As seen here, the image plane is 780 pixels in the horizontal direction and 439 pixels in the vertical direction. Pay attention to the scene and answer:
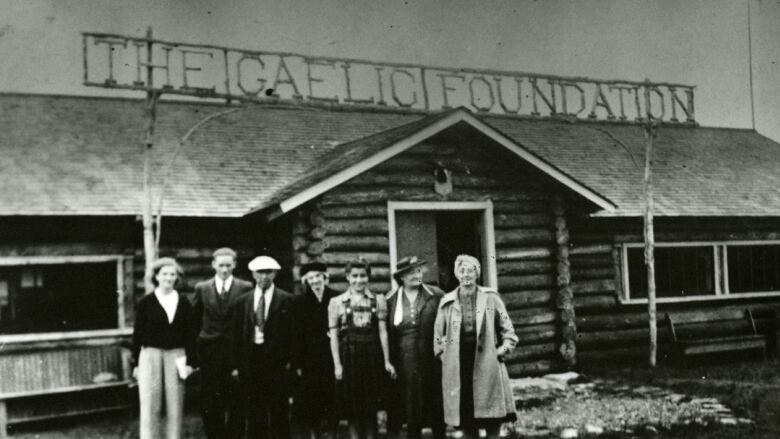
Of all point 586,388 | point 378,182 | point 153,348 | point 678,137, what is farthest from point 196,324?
point 678,137

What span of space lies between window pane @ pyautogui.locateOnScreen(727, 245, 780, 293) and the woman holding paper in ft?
37.9

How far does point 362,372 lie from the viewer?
723cm

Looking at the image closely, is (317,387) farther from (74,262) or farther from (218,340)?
(74,262)

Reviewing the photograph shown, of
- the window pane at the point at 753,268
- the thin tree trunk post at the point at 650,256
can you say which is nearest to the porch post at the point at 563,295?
the thin tree trunk post at the point at 650,256

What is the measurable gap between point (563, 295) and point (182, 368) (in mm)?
7058

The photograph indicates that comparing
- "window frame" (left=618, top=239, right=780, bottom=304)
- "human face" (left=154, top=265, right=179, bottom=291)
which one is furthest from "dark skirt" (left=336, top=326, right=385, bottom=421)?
"window frame" (left=618, top=239, right=780, bottom=304)

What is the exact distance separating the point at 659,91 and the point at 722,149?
11.7 ft

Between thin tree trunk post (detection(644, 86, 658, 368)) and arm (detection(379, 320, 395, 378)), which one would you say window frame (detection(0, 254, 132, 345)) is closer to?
arm (detection(379, 320, 395, 378))

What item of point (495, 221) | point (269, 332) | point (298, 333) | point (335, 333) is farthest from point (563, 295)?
point (269, 332)

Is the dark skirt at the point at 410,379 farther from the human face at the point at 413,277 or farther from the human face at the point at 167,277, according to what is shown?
the human face at the point at 167,277

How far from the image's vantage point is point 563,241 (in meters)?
12.4

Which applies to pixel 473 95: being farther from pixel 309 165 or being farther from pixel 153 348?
pixel 153 348

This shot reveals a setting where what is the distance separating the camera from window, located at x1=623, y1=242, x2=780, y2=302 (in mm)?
14359

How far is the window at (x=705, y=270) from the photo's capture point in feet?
47.1
